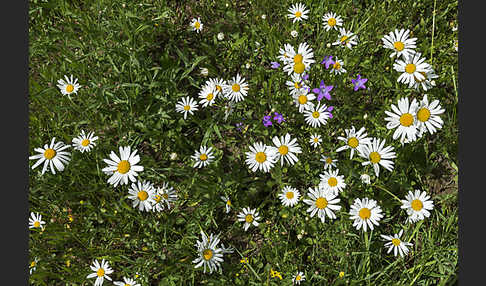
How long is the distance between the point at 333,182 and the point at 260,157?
1.89 ft

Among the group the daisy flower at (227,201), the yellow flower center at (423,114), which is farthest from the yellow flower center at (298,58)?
the daisy flower at (227,201)

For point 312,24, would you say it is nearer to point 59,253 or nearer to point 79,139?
point 79,139

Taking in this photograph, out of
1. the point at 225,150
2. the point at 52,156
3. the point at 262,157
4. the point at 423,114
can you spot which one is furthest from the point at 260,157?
the point at 52,156

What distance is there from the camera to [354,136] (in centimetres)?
247

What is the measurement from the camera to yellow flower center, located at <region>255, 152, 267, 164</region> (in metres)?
2.52

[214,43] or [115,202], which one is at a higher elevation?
[214,43]

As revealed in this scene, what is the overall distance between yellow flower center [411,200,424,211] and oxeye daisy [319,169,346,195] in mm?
517

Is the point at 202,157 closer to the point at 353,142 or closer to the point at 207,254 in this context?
the point at 207,254

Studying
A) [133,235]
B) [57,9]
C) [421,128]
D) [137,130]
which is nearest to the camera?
[421,128]

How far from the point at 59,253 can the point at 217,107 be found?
6.22 ft

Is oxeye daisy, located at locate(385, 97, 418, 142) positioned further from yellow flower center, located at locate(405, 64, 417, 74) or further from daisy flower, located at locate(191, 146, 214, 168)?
daisy flower, located at locate(191, 146, 214, 168)

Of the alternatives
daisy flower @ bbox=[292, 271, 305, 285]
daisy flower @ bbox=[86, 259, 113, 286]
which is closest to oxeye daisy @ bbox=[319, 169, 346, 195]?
daisy flower @ bbox=[292, 271, 305, 285]

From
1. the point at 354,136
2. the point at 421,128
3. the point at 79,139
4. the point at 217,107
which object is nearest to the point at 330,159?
the point at 354,136

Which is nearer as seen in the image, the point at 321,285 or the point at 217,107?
the point at 321,285
